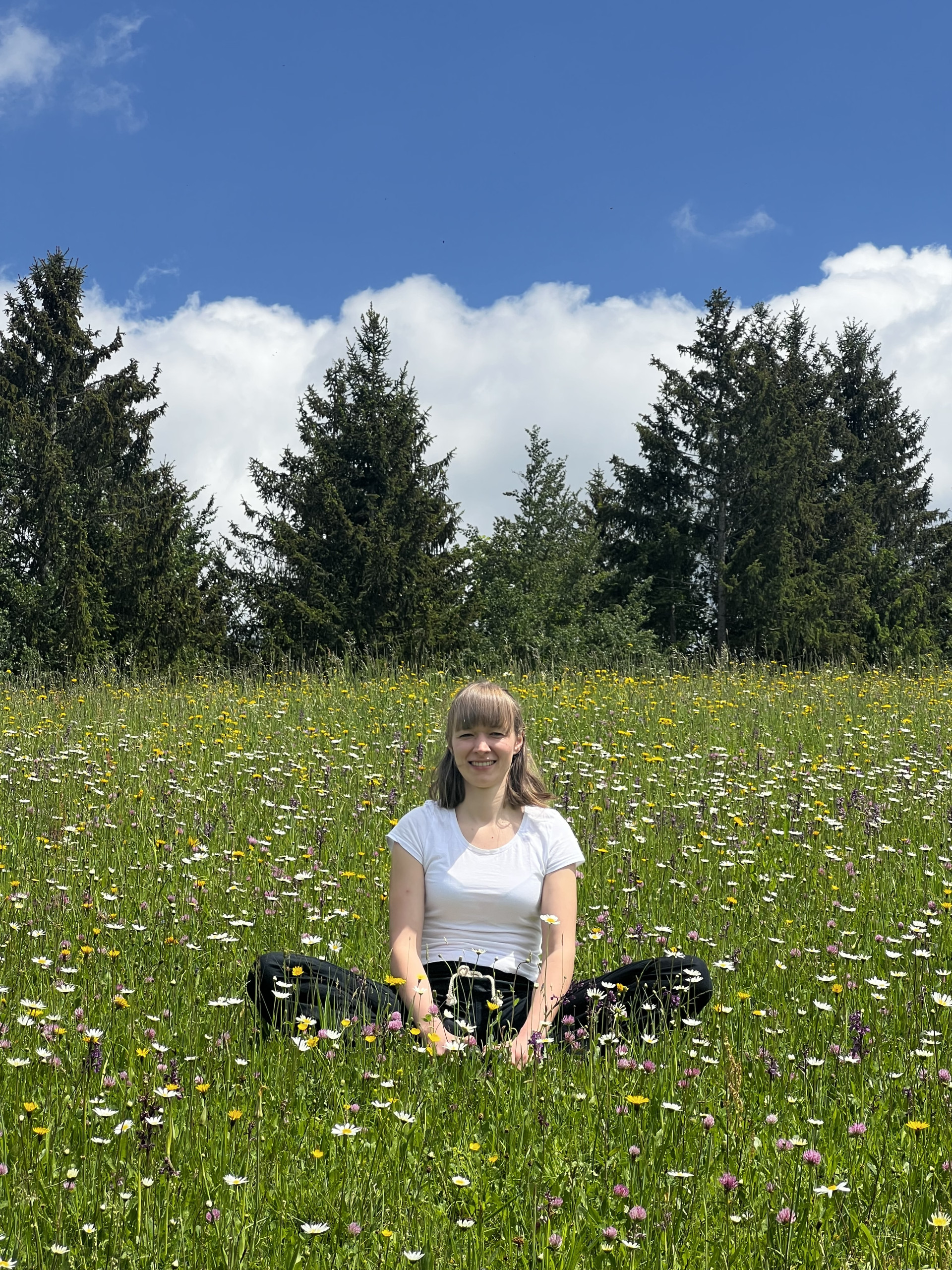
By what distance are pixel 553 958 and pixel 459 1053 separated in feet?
1.89

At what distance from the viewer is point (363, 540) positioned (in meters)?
23.8

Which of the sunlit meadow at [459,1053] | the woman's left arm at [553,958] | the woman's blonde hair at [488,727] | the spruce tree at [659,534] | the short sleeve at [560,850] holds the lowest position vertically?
the sunlit meadow at [459,1053]

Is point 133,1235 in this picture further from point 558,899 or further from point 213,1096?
point 558,899

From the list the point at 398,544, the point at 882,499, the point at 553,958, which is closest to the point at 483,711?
the point at 553,958

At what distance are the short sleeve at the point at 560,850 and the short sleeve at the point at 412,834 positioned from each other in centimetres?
45

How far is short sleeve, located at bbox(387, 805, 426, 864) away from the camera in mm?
3703

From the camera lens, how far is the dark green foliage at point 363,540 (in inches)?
935

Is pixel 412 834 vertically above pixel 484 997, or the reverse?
pixel 412 834

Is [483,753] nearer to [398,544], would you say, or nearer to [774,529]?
[398,544]

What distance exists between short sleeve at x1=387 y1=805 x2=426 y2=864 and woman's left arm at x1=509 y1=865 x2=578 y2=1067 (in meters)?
0.47

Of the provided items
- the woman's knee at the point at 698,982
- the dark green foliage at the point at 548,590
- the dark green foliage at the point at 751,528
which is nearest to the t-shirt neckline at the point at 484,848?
the woman's knee at the point at 698,982

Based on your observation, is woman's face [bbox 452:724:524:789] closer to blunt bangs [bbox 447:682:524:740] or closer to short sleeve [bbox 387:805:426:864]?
blunt bangs [bbox 447:682:524:740]

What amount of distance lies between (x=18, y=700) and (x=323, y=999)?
941 centimetres

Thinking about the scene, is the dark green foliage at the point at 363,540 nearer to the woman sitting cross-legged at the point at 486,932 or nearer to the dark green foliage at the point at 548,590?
the dark green foliage at the point at 548,590
